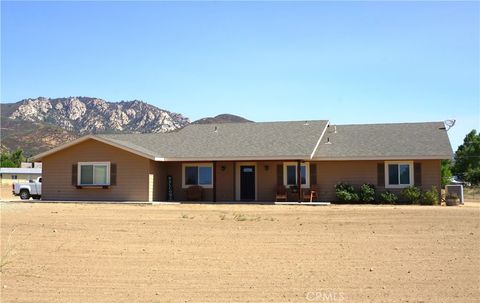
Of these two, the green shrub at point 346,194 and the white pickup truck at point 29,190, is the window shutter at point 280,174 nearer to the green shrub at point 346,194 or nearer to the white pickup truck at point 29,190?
the green shrub at point 346,194

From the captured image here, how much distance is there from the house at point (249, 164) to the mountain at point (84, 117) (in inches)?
3350

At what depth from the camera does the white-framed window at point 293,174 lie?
90.8 ft

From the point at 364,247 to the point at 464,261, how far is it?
2.15 m

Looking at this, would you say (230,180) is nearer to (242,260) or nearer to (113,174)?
(113,174)

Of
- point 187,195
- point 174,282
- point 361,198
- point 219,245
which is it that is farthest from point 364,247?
point 187,195

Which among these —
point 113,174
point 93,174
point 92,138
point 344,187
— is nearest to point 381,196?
point 344,187

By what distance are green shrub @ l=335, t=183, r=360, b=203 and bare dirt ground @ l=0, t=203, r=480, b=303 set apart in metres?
9.42

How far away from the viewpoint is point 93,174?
28.7 metres

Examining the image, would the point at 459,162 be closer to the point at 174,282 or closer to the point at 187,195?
the point at 187,195

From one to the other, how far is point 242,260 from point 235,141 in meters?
20.1

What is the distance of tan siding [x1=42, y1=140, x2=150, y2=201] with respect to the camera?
2775 centimetres

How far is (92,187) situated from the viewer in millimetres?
28484

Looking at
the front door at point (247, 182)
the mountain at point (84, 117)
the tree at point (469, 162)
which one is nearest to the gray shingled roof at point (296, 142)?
the front door at point (247, 182)

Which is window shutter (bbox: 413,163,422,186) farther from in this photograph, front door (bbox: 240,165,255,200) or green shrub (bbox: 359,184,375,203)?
front door (bbox: 240,165,255,200)
